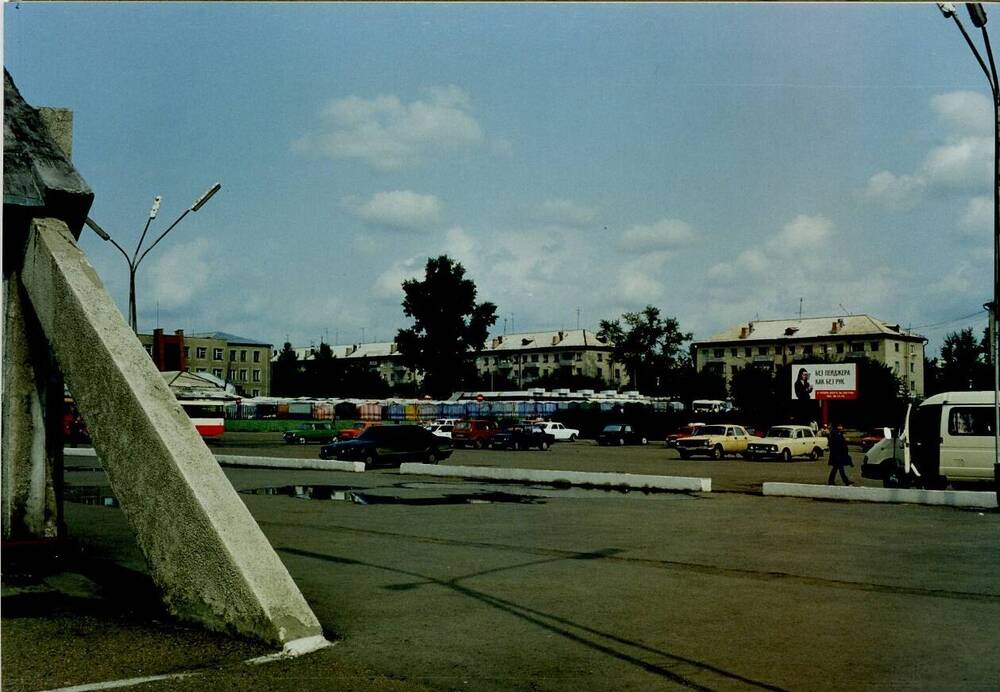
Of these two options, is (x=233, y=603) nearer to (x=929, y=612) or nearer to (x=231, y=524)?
(x=231, y=524)

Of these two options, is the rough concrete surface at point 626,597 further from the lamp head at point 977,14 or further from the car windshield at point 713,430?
the car windshield at point 713,430

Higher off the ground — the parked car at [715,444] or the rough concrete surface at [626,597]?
the parked car at [715,444]

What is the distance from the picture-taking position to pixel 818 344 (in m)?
115

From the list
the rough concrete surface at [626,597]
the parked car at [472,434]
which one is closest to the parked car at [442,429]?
the parked car at [472,434]

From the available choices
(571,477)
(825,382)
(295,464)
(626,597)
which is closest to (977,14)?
(626,597)

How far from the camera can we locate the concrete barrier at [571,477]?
73.9ft

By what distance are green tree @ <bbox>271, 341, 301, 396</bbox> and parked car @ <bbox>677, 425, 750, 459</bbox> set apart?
8889 centimetres

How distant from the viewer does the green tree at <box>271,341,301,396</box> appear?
412 ft

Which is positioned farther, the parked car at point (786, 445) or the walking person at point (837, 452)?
the parked car at point (786, 445)

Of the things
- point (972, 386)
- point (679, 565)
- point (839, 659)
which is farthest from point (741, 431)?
point (839, 659)

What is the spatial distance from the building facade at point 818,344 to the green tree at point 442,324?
1403 inches

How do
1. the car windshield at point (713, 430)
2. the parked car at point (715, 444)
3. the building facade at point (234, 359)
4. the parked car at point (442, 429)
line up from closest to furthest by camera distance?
the parked car at point (715, 444) < the car windshield at point (713, 430) < the parked car at point (442, 429) < the building facade at point (234, 359)

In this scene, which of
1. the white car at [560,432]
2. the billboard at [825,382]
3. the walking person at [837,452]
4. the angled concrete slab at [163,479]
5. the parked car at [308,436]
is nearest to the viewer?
the angled concrete slab at [163,479]

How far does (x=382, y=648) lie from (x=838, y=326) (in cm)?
11635
